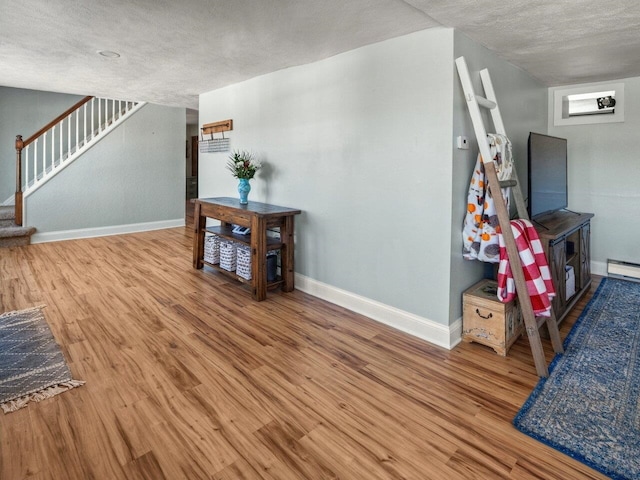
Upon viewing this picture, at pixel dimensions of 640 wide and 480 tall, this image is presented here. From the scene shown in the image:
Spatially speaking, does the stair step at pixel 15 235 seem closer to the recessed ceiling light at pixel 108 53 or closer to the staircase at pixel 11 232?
the staircase at pixel 11 232

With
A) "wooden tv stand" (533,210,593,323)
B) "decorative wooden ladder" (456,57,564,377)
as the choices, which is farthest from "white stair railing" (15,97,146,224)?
"wooden tv stand" (533,210,593,323)

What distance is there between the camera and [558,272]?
2.72 m

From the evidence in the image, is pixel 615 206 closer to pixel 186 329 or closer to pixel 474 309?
pixel 474 309

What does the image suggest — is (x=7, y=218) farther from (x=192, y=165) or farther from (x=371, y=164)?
(x=371, y=164)

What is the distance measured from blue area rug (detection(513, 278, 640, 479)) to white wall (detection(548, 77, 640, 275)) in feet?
4.76

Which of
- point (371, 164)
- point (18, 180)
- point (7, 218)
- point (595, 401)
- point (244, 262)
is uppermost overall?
point (18, 180)

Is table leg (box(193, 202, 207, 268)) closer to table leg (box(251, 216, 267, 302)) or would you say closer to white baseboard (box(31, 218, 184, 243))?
table leg (box(251, 216, 267, 302))

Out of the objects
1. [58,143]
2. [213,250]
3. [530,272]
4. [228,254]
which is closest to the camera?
[530,272]

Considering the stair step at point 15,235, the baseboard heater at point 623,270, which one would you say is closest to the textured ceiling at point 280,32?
the baseboard heater at point 623,270

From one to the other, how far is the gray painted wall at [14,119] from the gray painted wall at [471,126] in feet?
23.7

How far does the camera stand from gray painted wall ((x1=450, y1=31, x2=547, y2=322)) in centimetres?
245

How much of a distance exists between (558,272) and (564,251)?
256 mm

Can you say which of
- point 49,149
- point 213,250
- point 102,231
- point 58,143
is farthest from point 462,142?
point 58,143

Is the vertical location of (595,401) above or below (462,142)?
below
